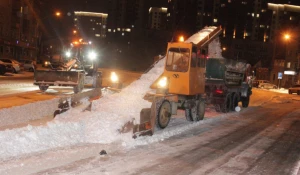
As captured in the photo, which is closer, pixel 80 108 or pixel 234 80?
pixel 80 108

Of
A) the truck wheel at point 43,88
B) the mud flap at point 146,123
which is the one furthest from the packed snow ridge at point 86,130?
the truck wheel at point 43,88

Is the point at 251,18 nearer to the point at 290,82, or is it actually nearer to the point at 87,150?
the point at 290,82

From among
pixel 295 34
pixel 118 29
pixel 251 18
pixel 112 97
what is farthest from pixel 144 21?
pixel 112 97

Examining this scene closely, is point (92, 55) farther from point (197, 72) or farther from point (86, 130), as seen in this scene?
point (86, 130)

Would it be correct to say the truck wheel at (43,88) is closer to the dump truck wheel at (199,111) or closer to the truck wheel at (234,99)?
the dump truck wheel at (199,111)

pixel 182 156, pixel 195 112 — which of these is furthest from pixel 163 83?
pixel 182 156

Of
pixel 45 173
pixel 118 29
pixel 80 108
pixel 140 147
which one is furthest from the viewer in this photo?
pixel 118 29

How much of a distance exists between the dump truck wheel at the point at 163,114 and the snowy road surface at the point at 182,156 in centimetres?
30

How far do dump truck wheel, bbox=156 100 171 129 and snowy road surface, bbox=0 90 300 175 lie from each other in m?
0.30

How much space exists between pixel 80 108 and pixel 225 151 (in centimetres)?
514

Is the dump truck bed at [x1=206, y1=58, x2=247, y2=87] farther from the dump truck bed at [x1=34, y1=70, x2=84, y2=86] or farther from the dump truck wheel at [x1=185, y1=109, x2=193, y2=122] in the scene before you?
the dump truck bed at [x1=34, y1=70, x2=84, y2=86]

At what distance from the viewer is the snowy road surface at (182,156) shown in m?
7.31

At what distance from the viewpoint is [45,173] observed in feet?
22.2

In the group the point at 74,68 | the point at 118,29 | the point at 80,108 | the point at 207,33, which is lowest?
the point at 80,108
